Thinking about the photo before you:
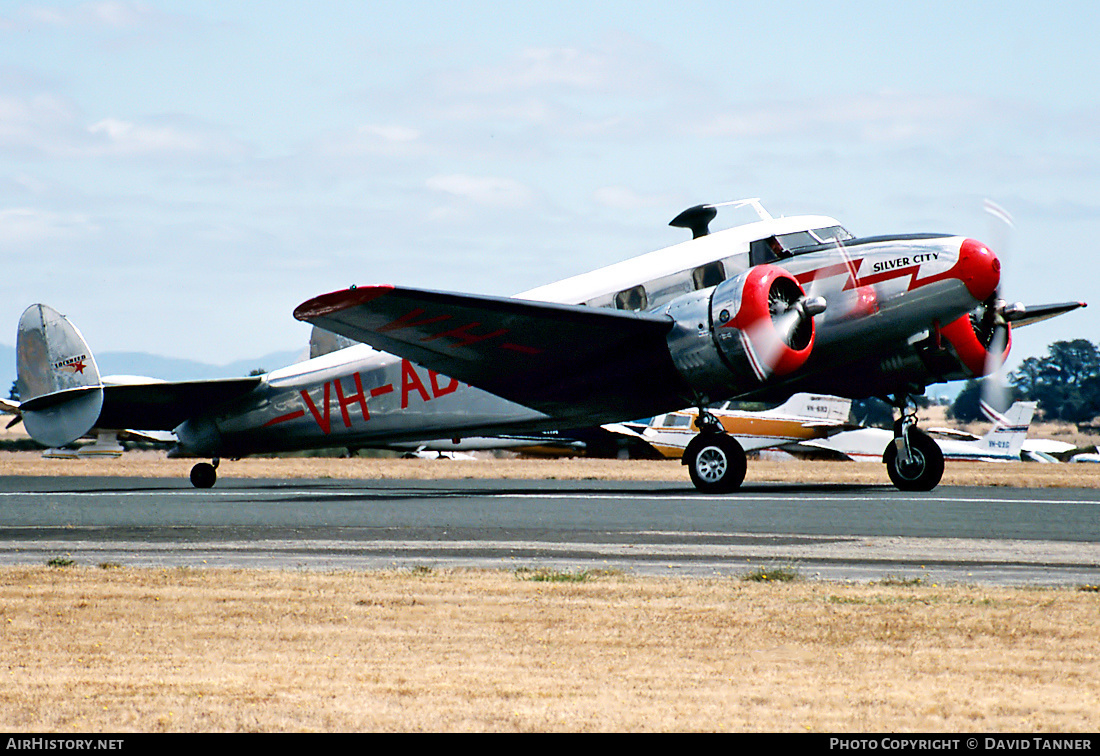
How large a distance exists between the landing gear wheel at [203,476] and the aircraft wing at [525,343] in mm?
9767

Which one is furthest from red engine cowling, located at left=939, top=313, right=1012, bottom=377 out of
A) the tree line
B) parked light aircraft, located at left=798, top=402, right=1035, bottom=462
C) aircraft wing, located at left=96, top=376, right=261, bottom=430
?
the tree line

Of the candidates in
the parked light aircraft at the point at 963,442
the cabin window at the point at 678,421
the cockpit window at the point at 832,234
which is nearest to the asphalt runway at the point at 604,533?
the cockpit window at the point at 832,234

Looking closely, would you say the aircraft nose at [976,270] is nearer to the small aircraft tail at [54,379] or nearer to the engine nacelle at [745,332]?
the engine nacelle at [745,332]

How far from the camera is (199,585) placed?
926 cm

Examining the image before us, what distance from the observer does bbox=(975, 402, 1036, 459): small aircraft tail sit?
47062 mm

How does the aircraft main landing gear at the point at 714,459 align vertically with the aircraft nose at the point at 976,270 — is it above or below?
below

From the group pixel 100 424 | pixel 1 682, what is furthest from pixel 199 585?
pixel 100 424

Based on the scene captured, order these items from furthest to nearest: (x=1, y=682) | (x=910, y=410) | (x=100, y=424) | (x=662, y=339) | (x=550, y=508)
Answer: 1. (x=100, y=424)
2. (x=910, y=410)
3. (x=662, y=339)
4. (x=550, y=508)
5. (x=1, y=682)

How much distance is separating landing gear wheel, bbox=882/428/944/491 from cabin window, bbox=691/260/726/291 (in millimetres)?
4799

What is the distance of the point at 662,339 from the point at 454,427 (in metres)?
5.85

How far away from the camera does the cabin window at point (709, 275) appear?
65.8ft

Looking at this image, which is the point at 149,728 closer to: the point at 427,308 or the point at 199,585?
the point at 199,585

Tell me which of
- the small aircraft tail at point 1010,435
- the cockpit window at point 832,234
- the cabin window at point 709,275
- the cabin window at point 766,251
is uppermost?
the cockpit window at point 832,234

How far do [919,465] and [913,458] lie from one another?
17 cm
